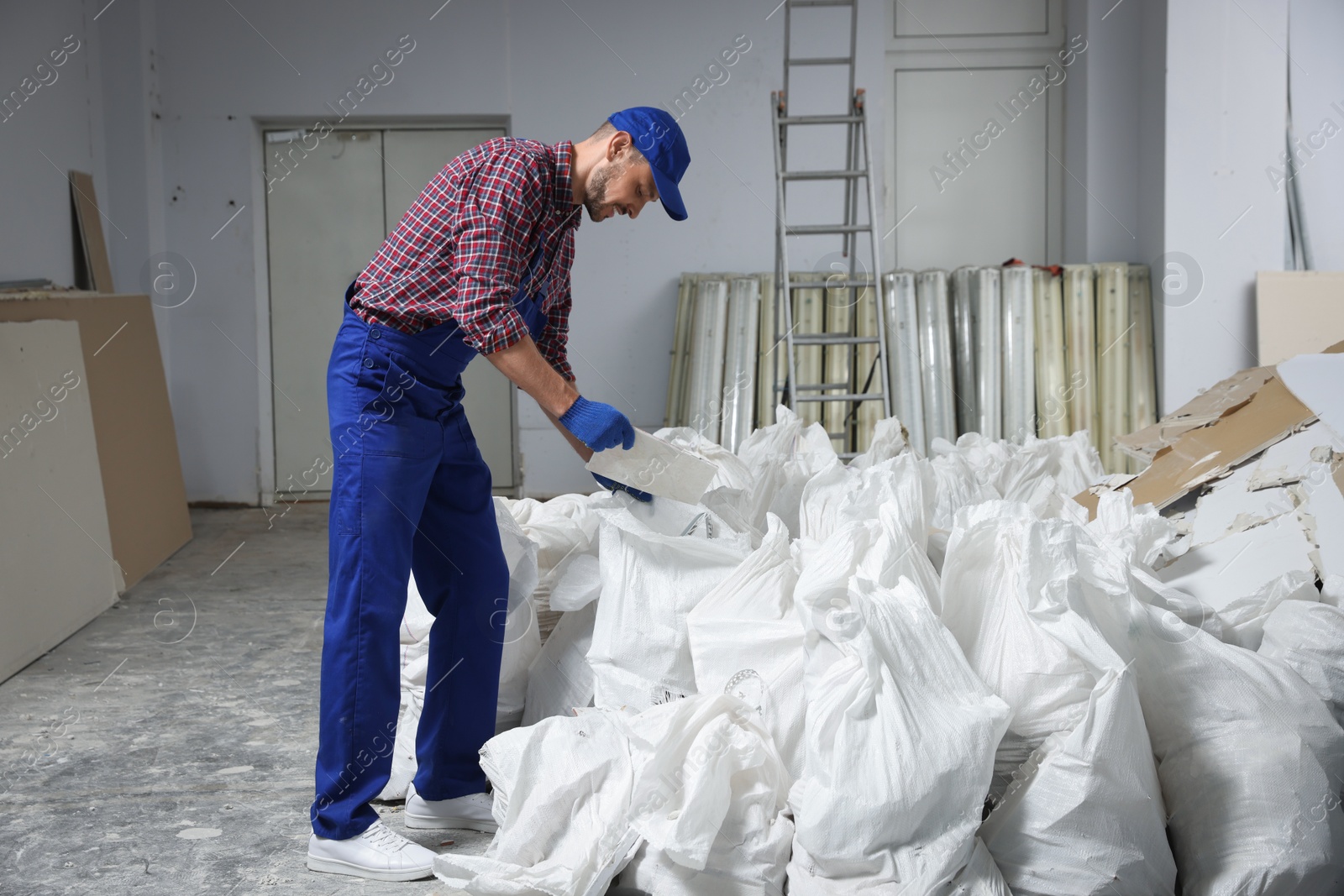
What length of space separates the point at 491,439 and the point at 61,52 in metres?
2.69

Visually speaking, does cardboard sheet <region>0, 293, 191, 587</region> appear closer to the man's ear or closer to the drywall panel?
the drywall panel

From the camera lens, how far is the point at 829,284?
4480mm

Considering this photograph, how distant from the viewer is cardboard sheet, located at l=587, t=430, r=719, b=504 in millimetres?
1945

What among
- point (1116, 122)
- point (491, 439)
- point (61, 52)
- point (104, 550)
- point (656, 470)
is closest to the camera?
point (656, 470)

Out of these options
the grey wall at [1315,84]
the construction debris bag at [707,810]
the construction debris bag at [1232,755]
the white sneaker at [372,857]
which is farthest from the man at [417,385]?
the grey wall at [1315,84]

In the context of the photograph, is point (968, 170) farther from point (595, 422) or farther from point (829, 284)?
point (595, 422)

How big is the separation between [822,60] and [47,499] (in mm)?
3749

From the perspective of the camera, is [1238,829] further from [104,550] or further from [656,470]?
[104,550]

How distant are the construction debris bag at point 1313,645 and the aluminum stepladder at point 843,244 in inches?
98.3

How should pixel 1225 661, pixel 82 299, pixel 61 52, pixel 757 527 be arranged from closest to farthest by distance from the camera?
pixel 1225 661
pixel 757 527
pixel 82 299
pixel 61 52

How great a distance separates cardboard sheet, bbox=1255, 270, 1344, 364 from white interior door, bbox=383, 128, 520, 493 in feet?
11.9

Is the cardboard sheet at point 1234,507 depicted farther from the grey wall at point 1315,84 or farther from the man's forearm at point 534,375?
the grey wall at point 1315,84

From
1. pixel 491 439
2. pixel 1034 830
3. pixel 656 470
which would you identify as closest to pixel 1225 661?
pixel 1034 830

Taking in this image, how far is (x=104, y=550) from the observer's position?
3.67 metres
